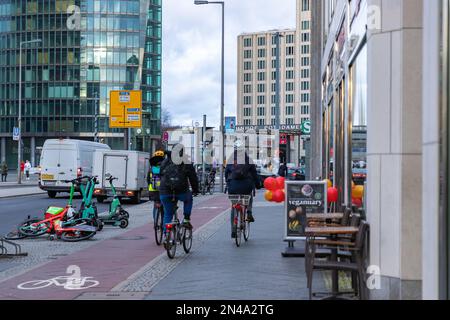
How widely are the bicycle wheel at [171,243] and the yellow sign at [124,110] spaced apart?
3749 centimetres

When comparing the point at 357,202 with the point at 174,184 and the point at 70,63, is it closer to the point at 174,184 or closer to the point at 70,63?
the point at 174,184

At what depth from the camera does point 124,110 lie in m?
47.4

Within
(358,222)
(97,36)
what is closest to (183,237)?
(358,222)

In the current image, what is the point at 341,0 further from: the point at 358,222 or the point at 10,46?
the point at 10,46

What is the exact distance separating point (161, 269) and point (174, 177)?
1.89 m

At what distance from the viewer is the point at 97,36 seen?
93.7m

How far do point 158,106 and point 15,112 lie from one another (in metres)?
20.5

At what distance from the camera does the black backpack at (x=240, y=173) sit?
1252 centimetres

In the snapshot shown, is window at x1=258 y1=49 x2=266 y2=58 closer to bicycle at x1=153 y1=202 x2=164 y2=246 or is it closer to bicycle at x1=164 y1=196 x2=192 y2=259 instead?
bicycle at x1=153 y1=202 x2=164 y2=246

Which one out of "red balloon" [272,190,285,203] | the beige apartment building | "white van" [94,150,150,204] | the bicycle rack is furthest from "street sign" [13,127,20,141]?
the beige apartment building

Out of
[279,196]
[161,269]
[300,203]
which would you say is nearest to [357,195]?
[300,203]

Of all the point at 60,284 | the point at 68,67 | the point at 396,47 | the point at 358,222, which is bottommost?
the point at 60,284

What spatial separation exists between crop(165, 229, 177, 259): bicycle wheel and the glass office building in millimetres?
82281

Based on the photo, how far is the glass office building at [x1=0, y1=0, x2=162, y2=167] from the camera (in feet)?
305
